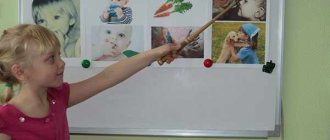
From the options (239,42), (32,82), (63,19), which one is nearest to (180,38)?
(239,42)

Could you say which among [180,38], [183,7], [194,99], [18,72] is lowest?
[194,99]

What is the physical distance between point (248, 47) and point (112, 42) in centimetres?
47

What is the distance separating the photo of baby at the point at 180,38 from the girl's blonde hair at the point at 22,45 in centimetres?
45

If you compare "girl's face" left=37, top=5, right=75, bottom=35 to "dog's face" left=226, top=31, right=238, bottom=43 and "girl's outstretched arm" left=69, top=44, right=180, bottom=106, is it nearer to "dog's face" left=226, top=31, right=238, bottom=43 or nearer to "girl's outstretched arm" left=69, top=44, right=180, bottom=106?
"girl's outstretched arm" left=69, top=44, right=180, bottom=106

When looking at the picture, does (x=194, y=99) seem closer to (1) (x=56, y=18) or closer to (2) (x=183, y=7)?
(2) (x=183, y=7)

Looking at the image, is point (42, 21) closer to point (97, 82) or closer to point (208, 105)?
point (97, 82)

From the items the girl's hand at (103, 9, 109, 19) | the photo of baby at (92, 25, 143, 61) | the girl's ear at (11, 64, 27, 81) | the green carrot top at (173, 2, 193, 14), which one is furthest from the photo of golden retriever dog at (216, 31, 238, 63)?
the girl's ear at (11, 64, 27, 81)

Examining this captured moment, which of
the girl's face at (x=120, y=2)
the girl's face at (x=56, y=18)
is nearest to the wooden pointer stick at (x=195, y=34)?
the girl's face at (x=120, y=2)

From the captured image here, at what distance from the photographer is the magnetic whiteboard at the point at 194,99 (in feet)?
4.58

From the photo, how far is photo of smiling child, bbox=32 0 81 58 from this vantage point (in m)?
1.43

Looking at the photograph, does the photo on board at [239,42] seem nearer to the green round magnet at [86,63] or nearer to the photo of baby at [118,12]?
the photo of baby at [118,12]

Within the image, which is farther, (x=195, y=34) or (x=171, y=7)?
(x=171, y=7)

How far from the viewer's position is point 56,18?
4.71 feet

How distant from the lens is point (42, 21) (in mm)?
1446
